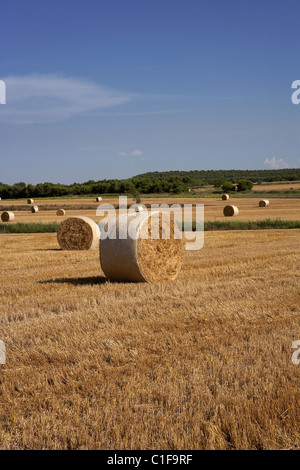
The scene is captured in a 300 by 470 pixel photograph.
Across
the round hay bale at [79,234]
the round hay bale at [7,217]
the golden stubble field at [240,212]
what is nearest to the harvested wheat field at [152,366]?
the round hay bale at [79,234]

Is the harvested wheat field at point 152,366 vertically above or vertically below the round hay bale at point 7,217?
below

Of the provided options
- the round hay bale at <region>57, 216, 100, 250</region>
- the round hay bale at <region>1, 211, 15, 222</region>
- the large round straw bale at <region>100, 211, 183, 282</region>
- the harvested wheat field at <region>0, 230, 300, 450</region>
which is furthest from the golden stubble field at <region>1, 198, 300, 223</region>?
the harvested wheat field at <region>0, 230, 300, 450</region>

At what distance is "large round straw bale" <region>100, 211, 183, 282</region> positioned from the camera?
1024 cm

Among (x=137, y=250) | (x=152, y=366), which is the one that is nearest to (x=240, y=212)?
(x=137, y=250)

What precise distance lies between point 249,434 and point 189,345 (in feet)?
6.73

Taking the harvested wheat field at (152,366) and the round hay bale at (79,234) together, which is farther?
the round hay bale at (79,234)

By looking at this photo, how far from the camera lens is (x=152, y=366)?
5.21 m

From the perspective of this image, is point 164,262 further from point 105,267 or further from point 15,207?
point 15,207

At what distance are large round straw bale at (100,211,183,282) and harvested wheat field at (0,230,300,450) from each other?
0.49 m

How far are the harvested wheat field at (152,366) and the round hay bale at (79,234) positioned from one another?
8304mm

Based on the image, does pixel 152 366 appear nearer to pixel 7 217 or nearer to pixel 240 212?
pixel 7 217

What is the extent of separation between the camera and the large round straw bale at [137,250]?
10242mm

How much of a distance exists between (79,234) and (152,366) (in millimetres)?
13599

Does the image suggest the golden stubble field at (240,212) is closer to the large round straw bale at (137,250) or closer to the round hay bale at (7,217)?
the round hay bale at (7,217)
